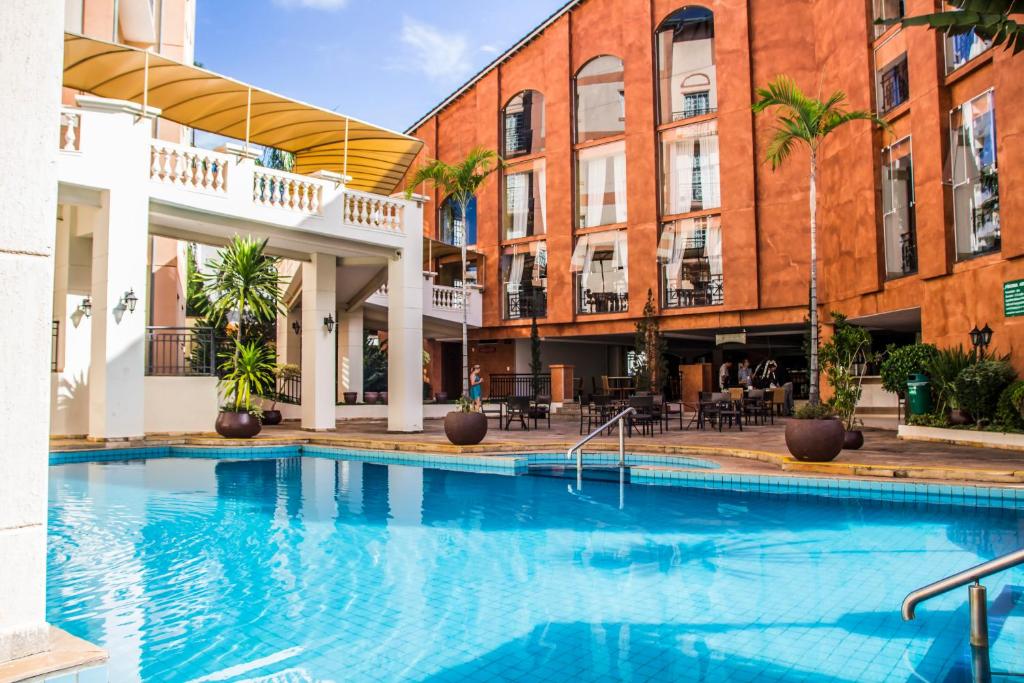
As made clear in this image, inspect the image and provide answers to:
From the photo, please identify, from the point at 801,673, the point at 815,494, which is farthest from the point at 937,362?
the point at 801,673

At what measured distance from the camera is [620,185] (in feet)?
79.6

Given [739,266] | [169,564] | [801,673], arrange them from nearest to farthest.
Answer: [801,673]
[169,564]
[739,266]

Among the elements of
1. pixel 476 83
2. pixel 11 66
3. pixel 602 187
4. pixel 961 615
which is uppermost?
pixel 476 83

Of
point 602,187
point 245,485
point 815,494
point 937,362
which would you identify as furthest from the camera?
point 602,187

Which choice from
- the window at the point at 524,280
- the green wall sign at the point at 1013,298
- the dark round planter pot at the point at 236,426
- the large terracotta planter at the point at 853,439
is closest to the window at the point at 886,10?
the green wall sign at the point at 1013,298

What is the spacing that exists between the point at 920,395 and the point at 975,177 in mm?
4399

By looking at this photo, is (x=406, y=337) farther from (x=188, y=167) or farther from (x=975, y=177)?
(x=975, y=177)

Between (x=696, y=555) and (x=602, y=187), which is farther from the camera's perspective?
(x=602, y=187)

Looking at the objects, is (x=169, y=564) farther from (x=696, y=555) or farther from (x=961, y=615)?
(x=961, y=615)

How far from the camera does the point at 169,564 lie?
571cm

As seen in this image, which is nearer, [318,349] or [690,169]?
[318,349]

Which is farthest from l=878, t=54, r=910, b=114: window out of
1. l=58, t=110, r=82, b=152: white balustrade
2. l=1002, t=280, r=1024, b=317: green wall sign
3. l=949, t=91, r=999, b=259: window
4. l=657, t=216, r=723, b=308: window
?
l=58, t=110, r=82, b=152: white balustrade

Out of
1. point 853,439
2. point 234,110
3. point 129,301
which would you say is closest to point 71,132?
point 129,301

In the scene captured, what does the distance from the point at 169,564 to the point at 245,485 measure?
4356 millimetres
